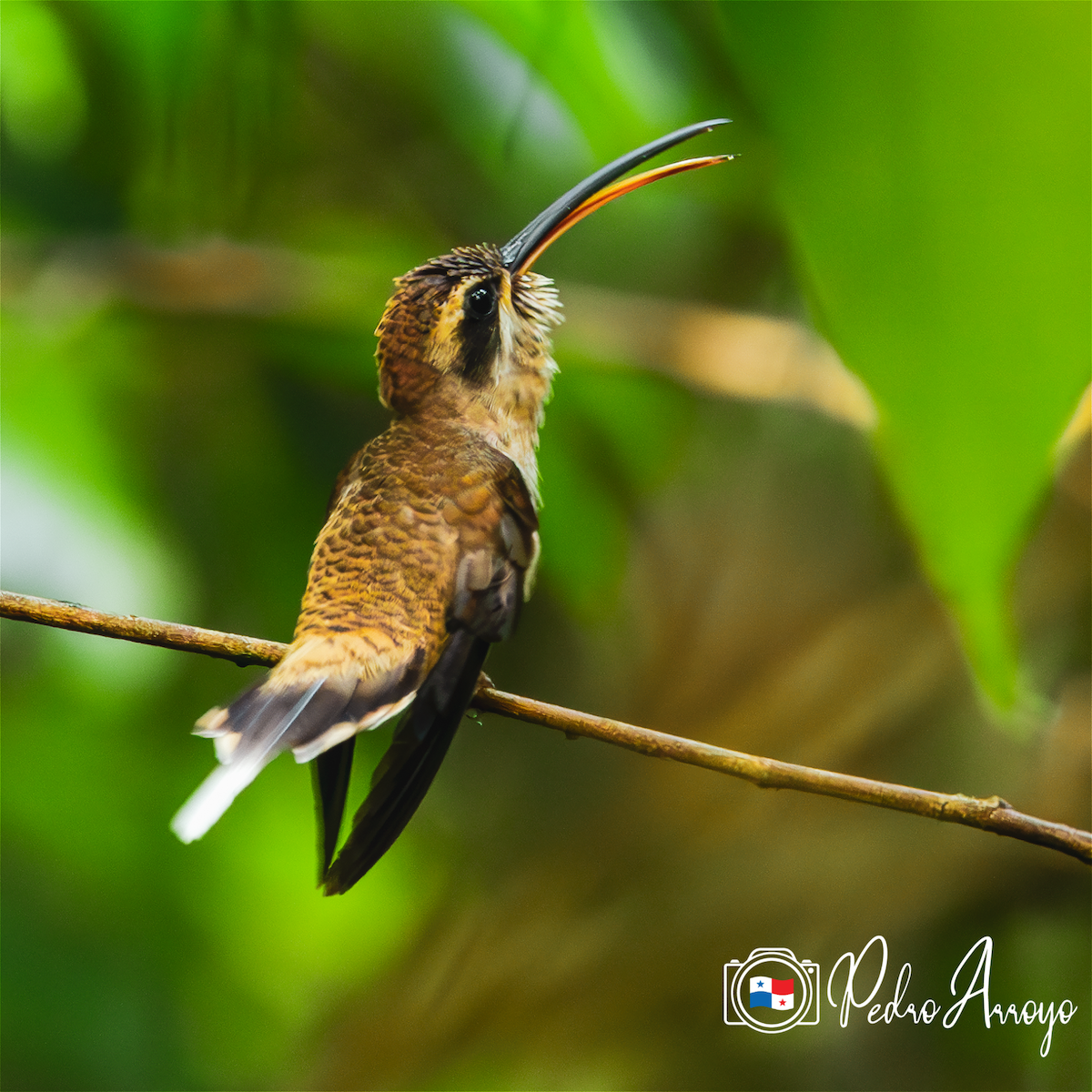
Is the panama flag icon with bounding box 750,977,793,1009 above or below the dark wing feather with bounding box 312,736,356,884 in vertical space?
below

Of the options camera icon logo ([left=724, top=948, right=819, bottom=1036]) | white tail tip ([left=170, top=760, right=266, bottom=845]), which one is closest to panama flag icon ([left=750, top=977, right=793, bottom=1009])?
camera icon logo ([left=724, top=948, right=819, bottom=1036])

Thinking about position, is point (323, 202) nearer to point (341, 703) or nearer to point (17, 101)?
point (17, 101)

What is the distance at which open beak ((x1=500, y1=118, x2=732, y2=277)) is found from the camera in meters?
0.60

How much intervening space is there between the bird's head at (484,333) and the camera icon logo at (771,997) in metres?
0.50

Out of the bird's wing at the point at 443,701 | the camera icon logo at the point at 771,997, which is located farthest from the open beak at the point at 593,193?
the camera icon logo at the point at 771,997

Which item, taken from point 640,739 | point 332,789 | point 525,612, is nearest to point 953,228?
point 640,739

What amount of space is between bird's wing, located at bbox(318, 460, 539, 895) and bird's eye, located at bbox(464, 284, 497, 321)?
123 mm

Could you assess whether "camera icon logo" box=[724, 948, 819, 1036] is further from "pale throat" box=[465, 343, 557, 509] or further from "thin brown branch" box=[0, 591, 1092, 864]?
"pale throat" box=[465, 343, 557, 509]

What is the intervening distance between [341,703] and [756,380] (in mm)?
686

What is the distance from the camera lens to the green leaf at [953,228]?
10.6 inches

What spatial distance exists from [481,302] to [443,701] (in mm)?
262

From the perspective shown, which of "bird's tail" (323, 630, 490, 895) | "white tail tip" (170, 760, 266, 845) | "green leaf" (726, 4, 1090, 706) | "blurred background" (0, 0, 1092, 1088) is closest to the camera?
"green leaf" (726, 4, 1090, 706)

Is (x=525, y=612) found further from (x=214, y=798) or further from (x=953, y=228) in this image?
(x=953, y=228)

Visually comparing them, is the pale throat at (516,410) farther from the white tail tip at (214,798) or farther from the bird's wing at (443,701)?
the white tail tip at (214,798)
